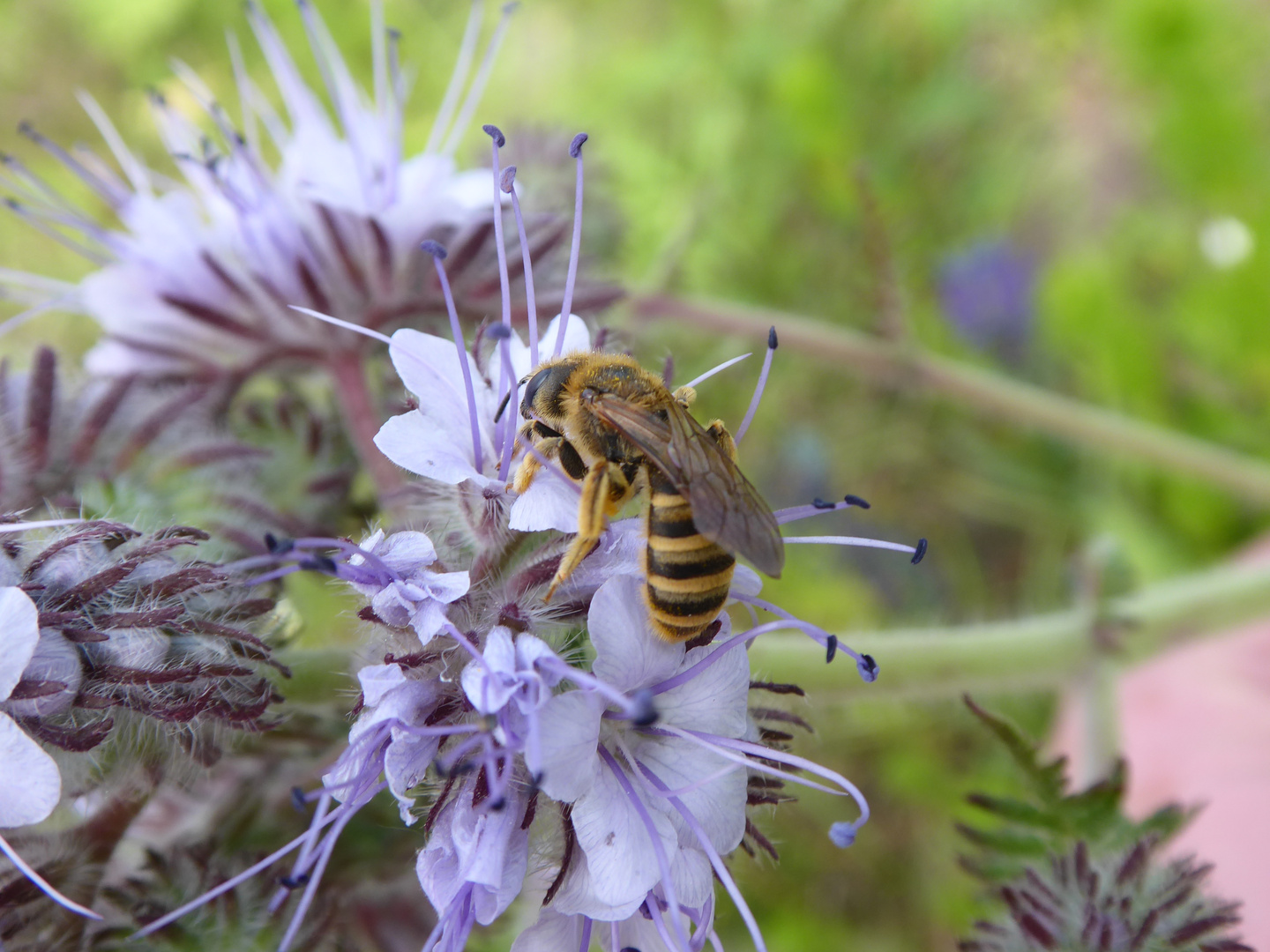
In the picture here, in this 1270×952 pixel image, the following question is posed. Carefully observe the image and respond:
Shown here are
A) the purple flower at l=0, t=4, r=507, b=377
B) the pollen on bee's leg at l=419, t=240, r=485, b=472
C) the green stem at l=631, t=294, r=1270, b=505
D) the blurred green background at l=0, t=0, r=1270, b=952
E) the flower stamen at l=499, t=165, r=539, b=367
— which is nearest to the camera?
the pollen on bee's leg at l=419, t=240, r=485, b=472

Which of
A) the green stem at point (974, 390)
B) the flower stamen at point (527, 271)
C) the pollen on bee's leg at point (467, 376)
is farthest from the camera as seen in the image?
the green stem at point (974, 390)

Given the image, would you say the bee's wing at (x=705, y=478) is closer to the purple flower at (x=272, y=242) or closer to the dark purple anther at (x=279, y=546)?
the dark purple anther at (x=279, y=546)

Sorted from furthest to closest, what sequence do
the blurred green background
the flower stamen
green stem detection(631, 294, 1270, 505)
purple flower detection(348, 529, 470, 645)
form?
the blurred green background < green stem detection(631, 294, 1270, 505) < the flower stamen < purple flower detection(348, 529, 470, 645)

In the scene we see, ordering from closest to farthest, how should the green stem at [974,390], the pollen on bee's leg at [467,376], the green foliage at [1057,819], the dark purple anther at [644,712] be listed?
the dark purple anther at [644,712], the pollen on bee's leg at [467,376], the green foliage at [1057,819], the green stem at [974,390]

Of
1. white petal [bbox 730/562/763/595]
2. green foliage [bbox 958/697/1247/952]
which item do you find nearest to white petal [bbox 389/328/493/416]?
white petal [bbox 730/562/763/595]

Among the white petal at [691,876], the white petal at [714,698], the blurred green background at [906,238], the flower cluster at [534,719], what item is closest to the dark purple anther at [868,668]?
the flower cluster at [534,719]

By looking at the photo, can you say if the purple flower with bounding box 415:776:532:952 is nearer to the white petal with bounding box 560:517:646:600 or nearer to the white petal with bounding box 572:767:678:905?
the white petal with bounding box 572:767:678:905

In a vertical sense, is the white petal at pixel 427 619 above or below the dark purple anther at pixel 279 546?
below
